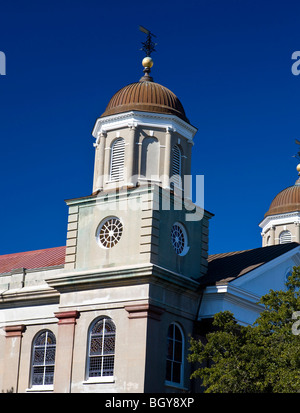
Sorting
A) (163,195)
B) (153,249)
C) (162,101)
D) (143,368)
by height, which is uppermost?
(162,101)

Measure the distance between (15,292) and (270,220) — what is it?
786 inches

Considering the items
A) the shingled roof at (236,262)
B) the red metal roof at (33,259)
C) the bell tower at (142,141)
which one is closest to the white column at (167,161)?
the bell tower at (142,141)

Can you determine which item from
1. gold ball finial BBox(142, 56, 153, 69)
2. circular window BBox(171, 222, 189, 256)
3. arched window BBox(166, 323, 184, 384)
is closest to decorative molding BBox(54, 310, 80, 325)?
arched window BBox(166, 323, 184, 384)

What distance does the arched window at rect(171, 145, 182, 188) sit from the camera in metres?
34.6

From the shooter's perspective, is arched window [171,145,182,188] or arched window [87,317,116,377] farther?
arched window [171,145,182,188]

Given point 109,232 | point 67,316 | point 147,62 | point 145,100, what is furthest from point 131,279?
point 147,62

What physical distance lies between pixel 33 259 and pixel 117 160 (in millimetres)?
8259

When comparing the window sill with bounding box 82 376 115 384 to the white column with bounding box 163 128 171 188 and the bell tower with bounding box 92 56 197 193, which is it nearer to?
the bell tower with bounding box 92 56 197 193

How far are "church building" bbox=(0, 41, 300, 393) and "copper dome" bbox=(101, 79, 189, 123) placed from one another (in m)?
0.06

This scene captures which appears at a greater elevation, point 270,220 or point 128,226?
point 270,220

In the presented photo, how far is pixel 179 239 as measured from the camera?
33.7 meters

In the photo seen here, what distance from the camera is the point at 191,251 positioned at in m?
34.2

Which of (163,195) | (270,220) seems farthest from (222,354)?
(270,220)

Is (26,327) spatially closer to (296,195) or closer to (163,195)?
(163,195)
